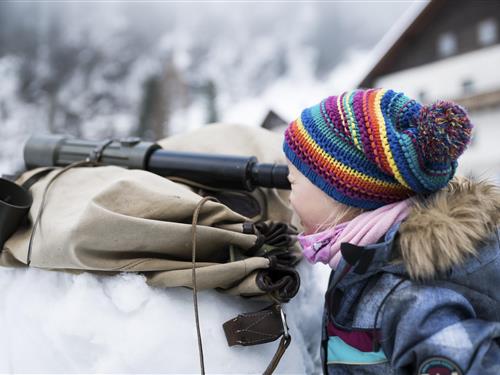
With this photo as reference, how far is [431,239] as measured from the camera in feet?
2.56

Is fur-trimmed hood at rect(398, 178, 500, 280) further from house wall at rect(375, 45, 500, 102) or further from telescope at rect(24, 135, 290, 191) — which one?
house wall at rect(375, 45, 500, 102)

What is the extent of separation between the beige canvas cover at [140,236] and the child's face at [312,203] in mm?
115

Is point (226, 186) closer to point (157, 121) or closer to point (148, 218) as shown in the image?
point (148, 218)

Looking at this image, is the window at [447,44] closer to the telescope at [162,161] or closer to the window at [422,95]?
the window at [422,95]

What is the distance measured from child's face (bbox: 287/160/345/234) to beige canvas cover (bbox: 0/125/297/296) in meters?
0.12

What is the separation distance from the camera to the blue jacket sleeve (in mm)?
708

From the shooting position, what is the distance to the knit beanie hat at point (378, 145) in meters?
0.81

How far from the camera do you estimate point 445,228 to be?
784mm

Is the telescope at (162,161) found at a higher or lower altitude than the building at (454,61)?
higher

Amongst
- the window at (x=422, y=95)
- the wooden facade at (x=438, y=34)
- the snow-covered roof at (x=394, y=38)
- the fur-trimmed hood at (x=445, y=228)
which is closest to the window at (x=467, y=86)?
the wooden facade at (x=438, y=34)

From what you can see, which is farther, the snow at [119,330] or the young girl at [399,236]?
the snow at [119,330]

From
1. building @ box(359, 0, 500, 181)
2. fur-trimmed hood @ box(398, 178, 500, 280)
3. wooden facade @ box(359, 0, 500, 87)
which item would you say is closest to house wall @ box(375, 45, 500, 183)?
building @ box(359, 0, 500, 181)

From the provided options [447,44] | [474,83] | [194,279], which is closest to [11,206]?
[194,279]

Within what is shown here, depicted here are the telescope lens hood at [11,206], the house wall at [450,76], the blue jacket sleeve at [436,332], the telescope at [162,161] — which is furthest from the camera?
the house wall at [450,76]
